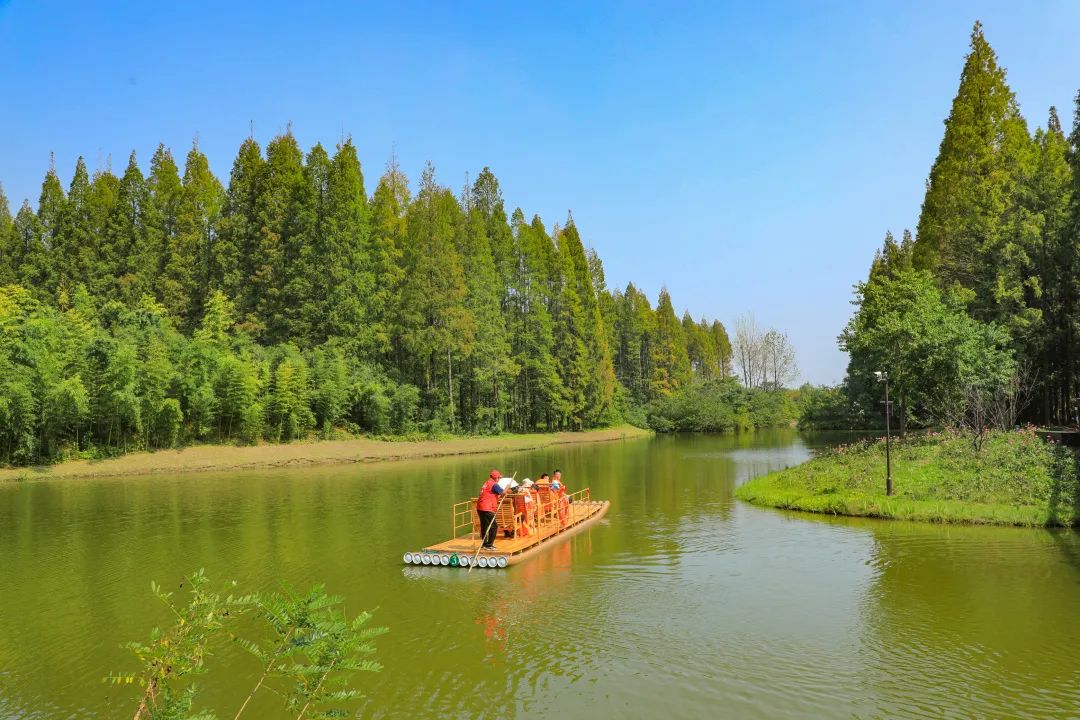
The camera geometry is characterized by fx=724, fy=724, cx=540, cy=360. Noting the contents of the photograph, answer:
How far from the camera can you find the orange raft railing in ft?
59.1

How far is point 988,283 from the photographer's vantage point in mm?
32719

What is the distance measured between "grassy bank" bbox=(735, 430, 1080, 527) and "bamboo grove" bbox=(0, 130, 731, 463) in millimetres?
29576

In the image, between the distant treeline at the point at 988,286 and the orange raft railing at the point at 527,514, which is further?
the distant treeline at the point at 988,286

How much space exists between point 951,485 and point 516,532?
45.3 ft

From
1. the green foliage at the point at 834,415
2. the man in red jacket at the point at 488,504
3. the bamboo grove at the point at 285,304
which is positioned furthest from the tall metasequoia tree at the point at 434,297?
the green foliage at the point at 834,415

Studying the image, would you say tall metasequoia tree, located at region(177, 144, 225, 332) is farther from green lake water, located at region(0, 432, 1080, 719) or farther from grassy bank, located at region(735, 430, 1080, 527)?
grassy bank, located at region(735, 430, 1080, 527)

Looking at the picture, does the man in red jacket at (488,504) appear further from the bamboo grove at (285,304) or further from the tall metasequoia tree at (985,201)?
the bamboo grove at (285,304)

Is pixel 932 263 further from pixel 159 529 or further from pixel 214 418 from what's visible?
pixel 214 418

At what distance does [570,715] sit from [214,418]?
38.9m

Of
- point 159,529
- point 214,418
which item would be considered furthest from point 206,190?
point 159,529

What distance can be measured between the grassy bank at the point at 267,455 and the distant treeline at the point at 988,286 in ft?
85.6

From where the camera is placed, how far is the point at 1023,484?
69.0ft

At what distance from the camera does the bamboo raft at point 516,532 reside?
16.0 metres

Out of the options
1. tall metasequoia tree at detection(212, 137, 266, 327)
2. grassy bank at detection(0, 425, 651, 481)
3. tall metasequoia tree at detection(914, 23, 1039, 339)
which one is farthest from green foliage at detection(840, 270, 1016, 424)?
tall metasequoia tree at detection(212, 137, 266, 327)
